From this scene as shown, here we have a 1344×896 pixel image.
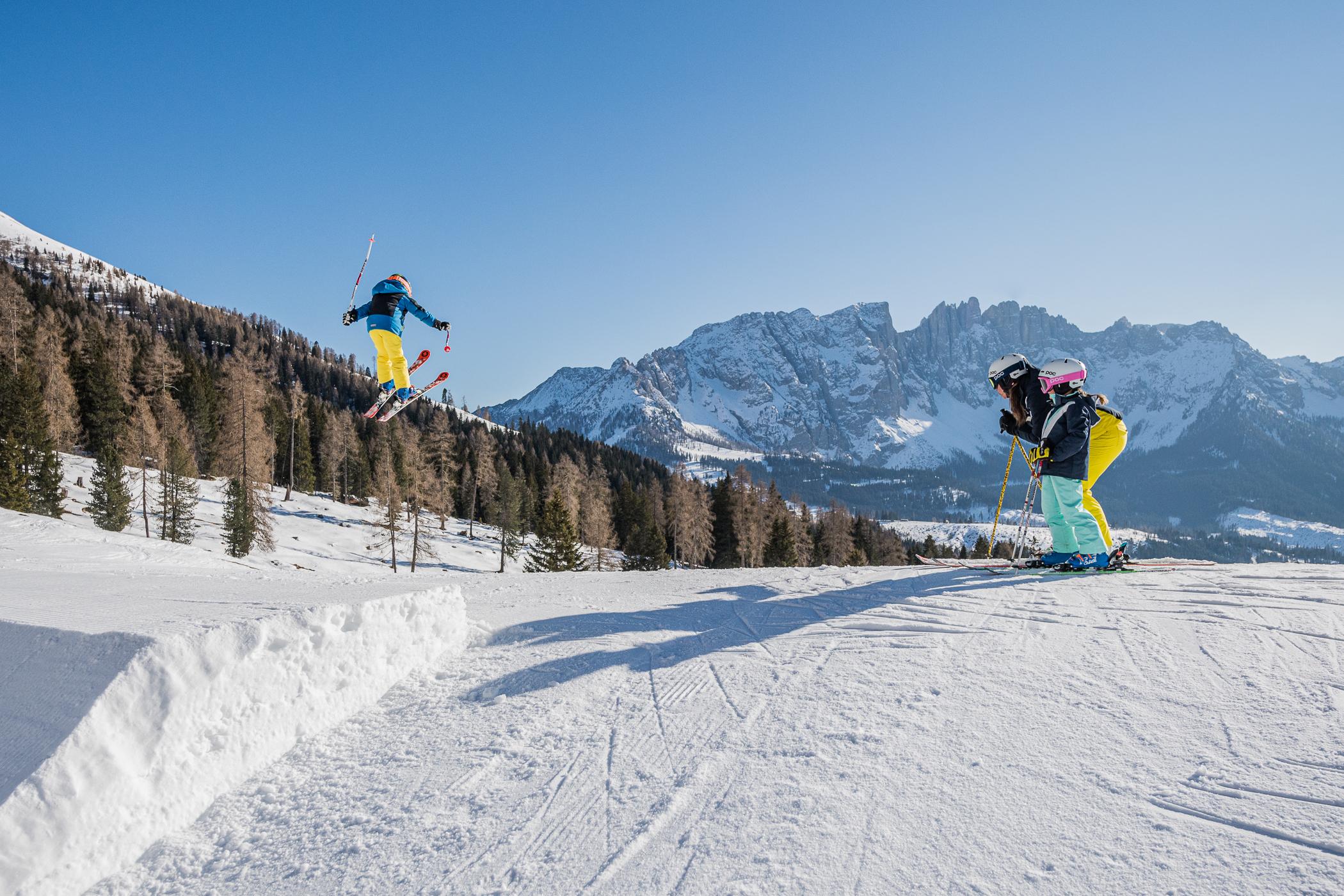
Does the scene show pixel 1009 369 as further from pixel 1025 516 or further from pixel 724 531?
pixel 724 531

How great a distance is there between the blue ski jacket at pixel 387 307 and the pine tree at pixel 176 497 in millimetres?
28262

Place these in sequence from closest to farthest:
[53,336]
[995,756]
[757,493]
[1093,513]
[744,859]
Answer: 1. [744,859]
2. [995,756]
3. [1093,513]
4. [53,336]
5. [757,493]

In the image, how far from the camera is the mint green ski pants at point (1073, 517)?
8.70 meters

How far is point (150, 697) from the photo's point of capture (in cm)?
356

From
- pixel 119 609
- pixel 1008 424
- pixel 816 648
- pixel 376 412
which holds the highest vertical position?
pixel 376 412

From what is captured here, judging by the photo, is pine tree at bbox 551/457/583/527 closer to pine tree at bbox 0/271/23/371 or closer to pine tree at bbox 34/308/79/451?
pine tree at bbox 34/308/79/451

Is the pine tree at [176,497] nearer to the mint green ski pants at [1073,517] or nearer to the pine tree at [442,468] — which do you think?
the pine tree at [442,468]

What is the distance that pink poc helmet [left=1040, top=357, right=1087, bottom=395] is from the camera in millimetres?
8695

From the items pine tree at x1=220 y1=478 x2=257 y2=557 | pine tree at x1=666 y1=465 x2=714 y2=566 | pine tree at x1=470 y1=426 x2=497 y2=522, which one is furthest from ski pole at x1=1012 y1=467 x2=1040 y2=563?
pine tree at x1=470 y1=426 x2=497 y2=522

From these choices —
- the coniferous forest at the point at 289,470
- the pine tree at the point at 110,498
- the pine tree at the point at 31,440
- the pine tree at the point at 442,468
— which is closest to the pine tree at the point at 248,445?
the coniferous forest at the point at 289,470

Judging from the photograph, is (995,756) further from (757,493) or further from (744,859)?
(757,493)

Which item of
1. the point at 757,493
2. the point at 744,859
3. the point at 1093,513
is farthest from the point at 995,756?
the point at 757,493

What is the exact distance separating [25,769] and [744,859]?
354 cm

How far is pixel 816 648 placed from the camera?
549 cm
